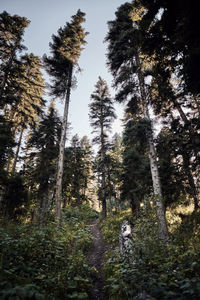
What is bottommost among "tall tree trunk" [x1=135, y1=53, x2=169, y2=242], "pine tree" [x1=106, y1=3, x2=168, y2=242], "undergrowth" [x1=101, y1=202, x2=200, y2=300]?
"undergrowth" [x1=101, y1=202, x2=200, y2=300]

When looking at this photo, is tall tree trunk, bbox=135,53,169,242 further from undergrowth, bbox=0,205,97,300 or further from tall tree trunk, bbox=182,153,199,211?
undergrowth, bbox=0,205,97,300

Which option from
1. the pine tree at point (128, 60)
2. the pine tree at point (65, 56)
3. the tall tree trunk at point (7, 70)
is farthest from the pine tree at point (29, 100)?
the pine tree at point (128, 60)

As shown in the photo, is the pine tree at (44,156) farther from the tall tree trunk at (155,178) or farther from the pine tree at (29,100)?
the tall tree trunk at (155,178)

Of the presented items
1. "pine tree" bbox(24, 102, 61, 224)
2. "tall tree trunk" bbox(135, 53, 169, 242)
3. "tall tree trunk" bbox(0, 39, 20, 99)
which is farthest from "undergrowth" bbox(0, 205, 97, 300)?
"tall tree trunk" bbox(0, 39, 20, 99)

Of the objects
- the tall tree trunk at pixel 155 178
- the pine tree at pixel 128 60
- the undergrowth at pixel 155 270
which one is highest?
the pine tree at pixel 128 60

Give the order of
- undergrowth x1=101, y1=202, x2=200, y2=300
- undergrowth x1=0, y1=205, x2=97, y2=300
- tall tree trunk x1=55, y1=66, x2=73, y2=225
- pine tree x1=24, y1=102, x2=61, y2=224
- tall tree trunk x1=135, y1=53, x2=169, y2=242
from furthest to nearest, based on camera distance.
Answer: pine tree x1=24, y1=102, x2=61, y2=224 → tall tree trunk x1=55, y1=66, x2=73, y2=225 → tall tree trunk x1=135, y1=53, x2=169, y2=242 → undergrowth x1=0, y1=205, x2=97, y2=300 → undergrowth x1=101, y1=202, x2=200, y2=300

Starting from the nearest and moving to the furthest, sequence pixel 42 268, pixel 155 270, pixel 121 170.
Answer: pixel 155 270 < pixel 42 268 < pixel 121 170

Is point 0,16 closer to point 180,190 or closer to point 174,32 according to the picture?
point 174,32

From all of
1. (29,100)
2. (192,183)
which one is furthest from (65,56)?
(192,183)

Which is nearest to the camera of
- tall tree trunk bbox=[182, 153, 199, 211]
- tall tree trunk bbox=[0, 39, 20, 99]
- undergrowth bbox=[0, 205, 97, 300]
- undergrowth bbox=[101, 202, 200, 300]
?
undergrowth bbox=[101, 202, 200, 300]

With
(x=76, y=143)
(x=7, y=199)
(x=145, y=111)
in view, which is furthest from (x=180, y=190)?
(x=76, y=143)

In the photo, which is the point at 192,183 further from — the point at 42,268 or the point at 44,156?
the point at 44,156

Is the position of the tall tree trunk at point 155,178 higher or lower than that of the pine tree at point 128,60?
lower

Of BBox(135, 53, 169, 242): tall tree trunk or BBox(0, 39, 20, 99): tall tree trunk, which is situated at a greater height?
BBox(0, 39, 20, 99): tall tree trunk
